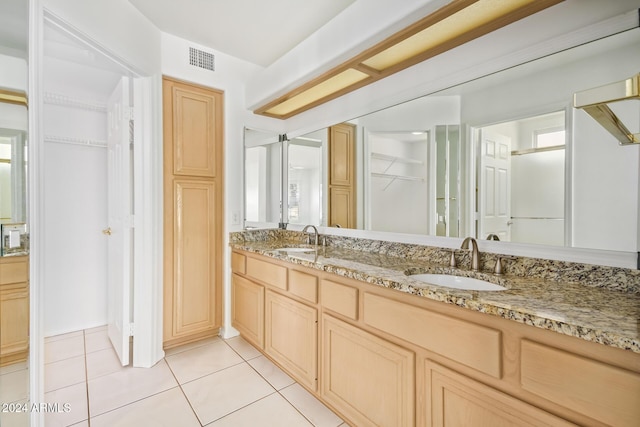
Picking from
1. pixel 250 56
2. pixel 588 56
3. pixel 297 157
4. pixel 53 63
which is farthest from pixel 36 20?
pixel 588 56

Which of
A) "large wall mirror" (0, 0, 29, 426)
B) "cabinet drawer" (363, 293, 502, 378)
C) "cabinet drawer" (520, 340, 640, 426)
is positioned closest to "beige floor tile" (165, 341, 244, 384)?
"large wall mirror" (0, 0, 29, 426)

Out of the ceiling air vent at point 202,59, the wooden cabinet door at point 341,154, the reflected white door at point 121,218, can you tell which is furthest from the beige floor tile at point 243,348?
the ceiling air vent at point 202,59

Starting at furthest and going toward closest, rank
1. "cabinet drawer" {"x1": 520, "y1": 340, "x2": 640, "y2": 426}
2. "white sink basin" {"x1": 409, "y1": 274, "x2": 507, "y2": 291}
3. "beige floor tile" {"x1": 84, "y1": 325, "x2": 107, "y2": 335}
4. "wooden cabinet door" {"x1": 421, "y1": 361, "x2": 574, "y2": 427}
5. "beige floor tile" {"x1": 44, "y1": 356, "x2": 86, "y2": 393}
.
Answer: "beige floor tile" {"x1": 84, "y1": 325, "x2": 107, "y2": 335} < "beige floor tile" {"x1": 44, "y1": 356, "x2": 86, "y2": 393} < "white sink basin" {"x1": 409, "y1": 274, "x2": 507, "y2": 291} < "wooden cabinet door" {"x1": 421, "y1": 361, "x2": 574, "y2": 427} < "cabinet drawer" {"x1": 520, "y1": 340, "x2": 640, "y2": 426}

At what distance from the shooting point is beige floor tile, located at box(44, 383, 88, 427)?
1672 millimetres

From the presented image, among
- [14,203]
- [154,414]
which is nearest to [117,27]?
[14,203]

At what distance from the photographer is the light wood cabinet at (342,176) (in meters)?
2.31

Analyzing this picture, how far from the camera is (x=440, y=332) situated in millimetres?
1137

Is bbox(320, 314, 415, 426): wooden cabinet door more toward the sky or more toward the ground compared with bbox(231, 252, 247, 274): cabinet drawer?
more toward the ground

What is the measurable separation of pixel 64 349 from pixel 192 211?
5.37ft

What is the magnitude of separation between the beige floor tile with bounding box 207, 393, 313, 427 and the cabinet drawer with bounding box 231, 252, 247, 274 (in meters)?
1.04

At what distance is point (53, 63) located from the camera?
2367mm

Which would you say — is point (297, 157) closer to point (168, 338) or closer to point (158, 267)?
point (158, 267)

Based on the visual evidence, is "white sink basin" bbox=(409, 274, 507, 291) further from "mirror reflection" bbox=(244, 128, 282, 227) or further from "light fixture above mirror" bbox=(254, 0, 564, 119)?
"mirror reflection" bbox=(244, 128, 282, 227)

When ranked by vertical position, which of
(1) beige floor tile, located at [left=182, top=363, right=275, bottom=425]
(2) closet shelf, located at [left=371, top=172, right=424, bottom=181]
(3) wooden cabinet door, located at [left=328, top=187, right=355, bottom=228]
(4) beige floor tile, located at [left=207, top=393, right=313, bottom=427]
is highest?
(2) closet shelf, located at [left=371, top=172, right=424, bottom=181]
